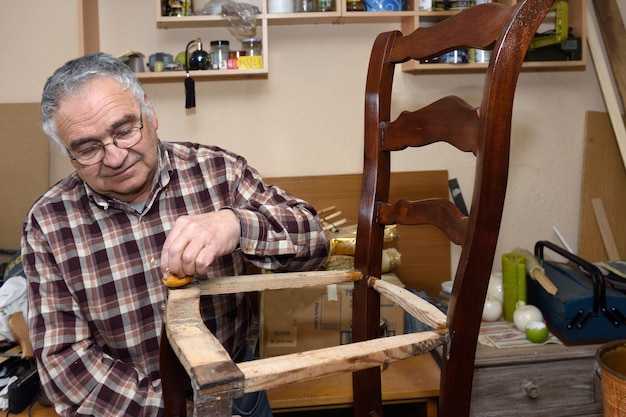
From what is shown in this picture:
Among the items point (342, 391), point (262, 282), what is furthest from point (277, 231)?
point (342, 391)

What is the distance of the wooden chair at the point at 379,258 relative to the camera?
2.25 feet

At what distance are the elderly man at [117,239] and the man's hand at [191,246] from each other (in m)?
0.05

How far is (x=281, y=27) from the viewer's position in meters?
2.03

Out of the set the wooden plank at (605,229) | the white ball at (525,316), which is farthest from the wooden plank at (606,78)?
the white ball at (525,316)

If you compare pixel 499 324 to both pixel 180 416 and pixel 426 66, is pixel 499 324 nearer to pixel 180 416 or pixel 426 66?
pixel 426 66

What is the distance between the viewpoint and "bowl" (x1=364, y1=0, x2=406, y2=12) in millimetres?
1911

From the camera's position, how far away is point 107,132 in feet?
3.78

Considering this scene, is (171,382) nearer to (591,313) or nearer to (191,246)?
(191,246)

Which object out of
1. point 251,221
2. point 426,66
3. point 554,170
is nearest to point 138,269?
point 251,221

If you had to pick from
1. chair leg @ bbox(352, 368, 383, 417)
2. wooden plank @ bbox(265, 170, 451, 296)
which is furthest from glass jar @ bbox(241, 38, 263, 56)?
chair leg @ bbox(352, 368, 383, 417)

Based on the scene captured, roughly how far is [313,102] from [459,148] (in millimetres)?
1230

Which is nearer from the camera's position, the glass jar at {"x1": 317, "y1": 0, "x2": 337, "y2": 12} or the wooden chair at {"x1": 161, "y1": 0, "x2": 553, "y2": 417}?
the wooden chair at {"x1": 161, "y1": 0, "x2": 553, "y2": 417}

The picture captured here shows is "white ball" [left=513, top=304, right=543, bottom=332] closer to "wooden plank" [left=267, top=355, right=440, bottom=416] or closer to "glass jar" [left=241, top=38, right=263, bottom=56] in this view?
"wooden plank" [left=267, top=355, right=440, bottom=416]

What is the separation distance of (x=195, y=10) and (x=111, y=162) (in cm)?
97
